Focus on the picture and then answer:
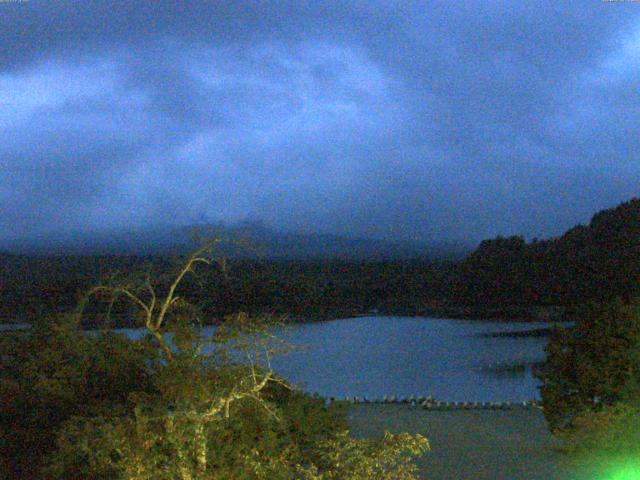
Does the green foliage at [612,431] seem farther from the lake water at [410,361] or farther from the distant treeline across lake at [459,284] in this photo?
the distant treeline across lake at [459,284]

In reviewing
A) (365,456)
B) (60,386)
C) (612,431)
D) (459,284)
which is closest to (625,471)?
(612,431)

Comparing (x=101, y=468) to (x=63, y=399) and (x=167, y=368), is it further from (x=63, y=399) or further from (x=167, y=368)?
(x=63, y=399)

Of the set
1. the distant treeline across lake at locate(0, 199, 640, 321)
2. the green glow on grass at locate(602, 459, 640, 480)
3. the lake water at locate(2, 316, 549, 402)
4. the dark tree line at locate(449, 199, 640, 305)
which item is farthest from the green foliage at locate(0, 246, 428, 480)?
the dark tree line at locate(449, 199, 640, 305)

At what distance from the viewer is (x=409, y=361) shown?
23359mm

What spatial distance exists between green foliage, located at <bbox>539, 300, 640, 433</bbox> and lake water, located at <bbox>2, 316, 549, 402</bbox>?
237 inches

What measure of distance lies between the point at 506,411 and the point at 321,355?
765cm

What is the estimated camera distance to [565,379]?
12477 millimetres

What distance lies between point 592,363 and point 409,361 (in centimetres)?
1135

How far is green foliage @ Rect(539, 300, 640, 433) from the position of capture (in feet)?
39.5

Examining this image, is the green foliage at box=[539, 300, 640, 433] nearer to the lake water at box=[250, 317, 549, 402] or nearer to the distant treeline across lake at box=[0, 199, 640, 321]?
the lake water at box=[250, 317, 549, 402]

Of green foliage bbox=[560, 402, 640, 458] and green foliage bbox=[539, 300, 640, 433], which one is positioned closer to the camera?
green foliage bbox=[560, 402, 640, 458]

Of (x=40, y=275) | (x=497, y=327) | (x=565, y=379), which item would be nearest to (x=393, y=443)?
(x=565, y=379)

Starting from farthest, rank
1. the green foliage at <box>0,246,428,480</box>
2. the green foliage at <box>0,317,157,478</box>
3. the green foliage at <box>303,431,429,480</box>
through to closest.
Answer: the green foliage at <box>0,317,157,478</box> → the green foliage at <box>303,431,429,480</box> → the green foliage at <box>0,246,428,480</box>

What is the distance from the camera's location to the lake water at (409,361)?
19.9 metres
